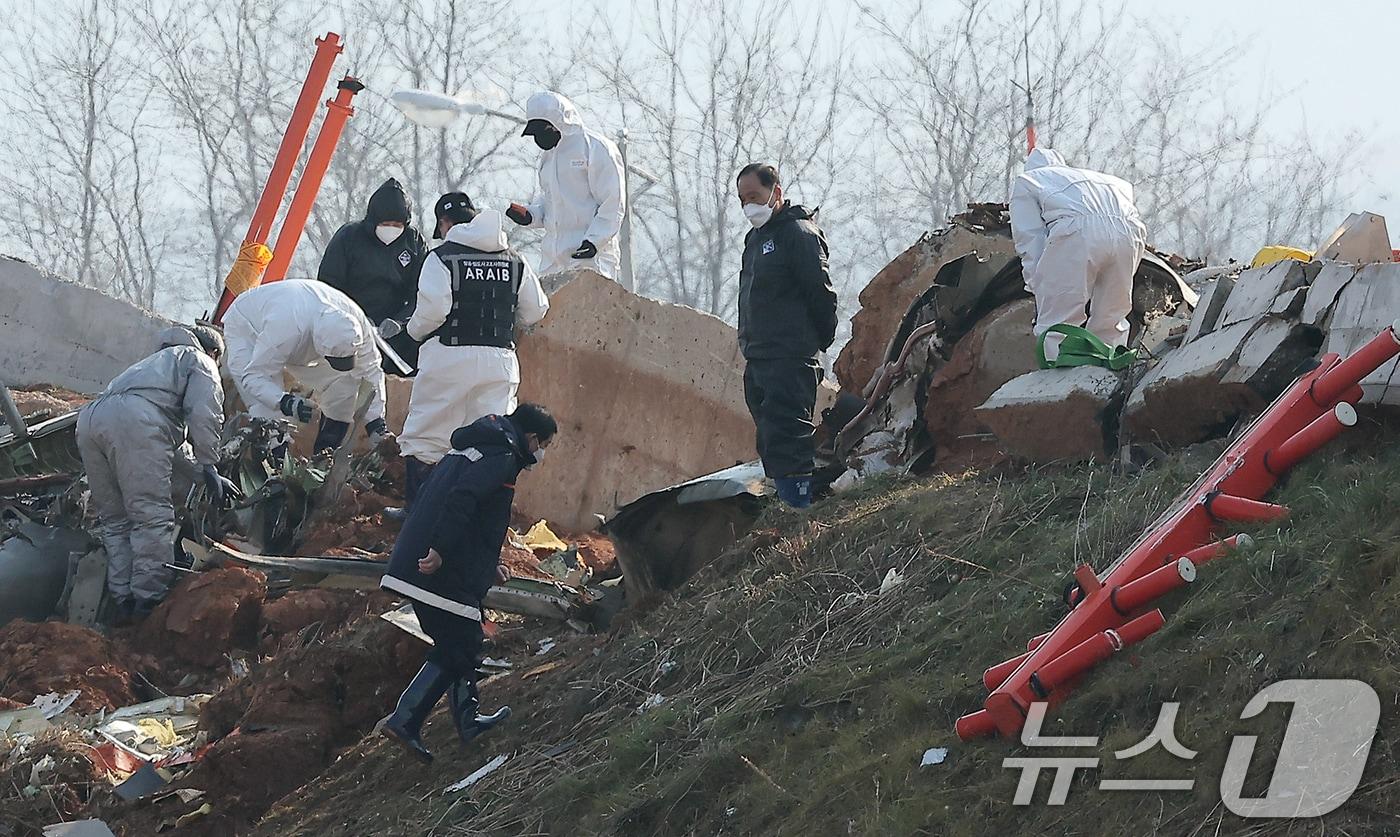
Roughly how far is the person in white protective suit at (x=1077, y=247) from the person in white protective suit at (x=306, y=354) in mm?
4282

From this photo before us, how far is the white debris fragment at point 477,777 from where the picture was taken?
19.1 ft

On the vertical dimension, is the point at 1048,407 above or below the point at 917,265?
below

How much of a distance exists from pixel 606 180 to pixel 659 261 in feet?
76.0

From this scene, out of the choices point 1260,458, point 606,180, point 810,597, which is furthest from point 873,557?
point 606,180

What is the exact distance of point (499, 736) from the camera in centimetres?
→ 619

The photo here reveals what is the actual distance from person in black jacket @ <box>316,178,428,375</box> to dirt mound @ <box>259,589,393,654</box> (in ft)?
7.74

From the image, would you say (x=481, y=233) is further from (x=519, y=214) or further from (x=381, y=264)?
(x=381, y=264)

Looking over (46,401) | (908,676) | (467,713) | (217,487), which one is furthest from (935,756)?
(46,401)

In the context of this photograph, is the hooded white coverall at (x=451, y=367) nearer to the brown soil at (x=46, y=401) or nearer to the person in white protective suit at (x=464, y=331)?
the person in white protective suit at (x=464, y=331)

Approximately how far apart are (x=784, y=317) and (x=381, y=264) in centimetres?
446

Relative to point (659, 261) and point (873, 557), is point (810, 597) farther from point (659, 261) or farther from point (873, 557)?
point (659, 261)

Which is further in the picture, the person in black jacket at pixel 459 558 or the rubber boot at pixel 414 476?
the rubber boot at pixel 414 476

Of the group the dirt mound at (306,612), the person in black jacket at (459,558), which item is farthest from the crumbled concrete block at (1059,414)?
the dirt mound at (306,612)

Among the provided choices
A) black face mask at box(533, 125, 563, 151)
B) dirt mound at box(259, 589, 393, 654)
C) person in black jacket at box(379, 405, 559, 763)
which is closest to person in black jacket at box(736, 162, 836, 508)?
person in black jacket at box(379, 405, 559, 763)
